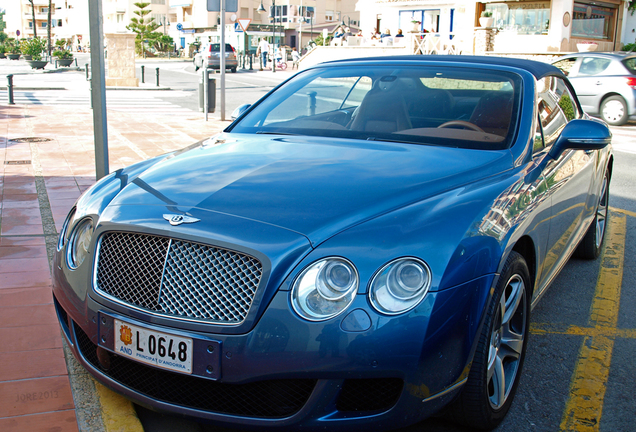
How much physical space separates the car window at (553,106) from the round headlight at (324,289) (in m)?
1.78

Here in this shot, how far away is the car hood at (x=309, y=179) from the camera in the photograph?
230 centimetres

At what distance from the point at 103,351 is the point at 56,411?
0.41 m

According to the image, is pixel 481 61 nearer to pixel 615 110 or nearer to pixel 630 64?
pixel 615 110

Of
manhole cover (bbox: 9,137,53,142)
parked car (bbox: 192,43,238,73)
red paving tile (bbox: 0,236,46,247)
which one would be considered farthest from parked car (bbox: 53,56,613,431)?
parked car (bbox: 192,43,238,73)

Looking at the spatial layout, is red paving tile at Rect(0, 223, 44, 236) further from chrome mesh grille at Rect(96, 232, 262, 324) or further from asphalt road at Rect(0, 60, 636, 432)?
chrome mesh grille at Rect(96, 232, 262, 324)

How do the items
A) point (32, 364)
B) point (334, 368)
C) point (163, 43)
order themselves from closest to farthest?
point (334, 368), point (32, 364), point (163, 43)

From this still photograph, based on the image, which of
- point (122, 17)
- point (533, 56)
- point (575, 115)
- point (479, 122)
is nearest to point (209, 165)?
point (479, 122)

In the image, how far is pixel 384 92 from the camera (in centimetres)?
360

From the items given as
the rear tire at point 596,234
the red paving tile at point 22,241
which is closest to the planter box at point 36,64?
the red paving tile at point 22,241

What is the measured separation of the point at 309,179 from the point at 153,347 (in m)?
0.91

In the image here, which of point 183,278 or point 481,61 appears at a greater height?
point 481,61

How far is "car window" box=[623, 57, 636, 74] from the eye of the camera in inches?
561

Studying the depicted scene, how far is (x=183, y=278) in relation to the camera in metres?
2.19

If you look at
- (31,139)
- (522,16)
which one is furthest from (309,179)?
(522,16)
